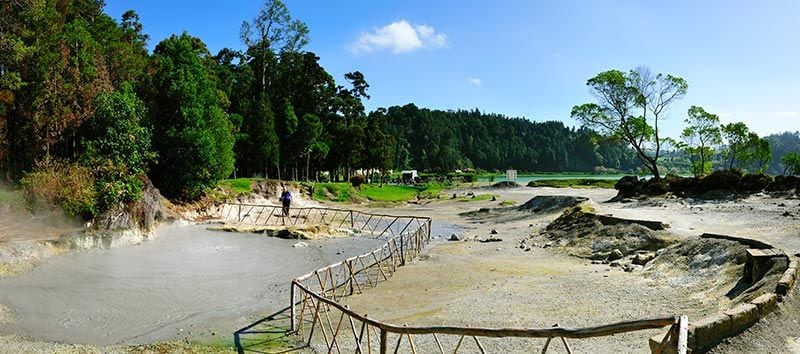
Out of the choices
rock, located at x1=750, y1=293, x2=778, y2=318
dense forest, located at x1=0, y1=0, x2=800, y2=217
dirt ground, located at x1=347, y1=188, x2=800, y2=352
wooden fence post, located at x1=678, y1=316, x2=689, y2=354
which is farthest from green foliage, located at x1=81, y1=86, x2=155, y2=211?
rock, located at x1=750, y1=293, x2=778, y2=318

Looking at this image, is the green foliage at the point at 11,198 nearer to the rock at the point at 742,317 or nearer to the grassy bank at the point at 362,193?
the rock at the point at 742,317

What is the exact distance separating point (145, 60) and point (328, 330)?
3637 centimetres

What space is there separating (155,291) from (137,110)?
59.8ft

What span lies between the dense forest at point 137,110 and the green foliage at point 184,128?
8 cm

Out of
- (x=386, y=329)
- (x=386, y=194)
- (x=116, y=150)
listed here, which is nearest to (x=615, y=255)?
(x=386, y=329)

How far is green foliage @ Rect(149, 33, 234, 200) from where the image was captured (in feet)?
115

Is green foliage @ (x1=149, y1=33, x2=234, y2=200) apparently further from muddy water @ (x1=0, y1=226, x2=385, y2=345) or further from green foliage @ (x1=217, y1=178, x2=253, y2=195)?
muddy water @ (x1=0, y1=226, x2=385, y2=345)

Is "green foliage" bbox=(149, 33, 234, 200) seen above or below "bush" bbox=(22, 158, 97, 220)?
above

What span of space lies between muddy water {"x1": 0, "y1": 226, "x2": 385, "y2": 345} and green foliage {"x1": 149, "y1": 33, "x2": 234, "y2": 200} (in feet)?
29.0

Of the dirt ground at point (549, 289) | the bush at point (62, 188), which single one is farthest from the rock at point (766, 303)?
the bush at point (62, 188)

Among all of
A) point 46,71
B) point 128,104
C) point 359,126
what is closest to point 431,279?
point 128,104

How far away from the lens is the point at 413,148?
160 meters

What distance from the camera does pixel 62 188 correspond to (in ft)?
78.6

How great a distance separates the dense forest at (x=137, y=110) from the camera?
85.5ft
